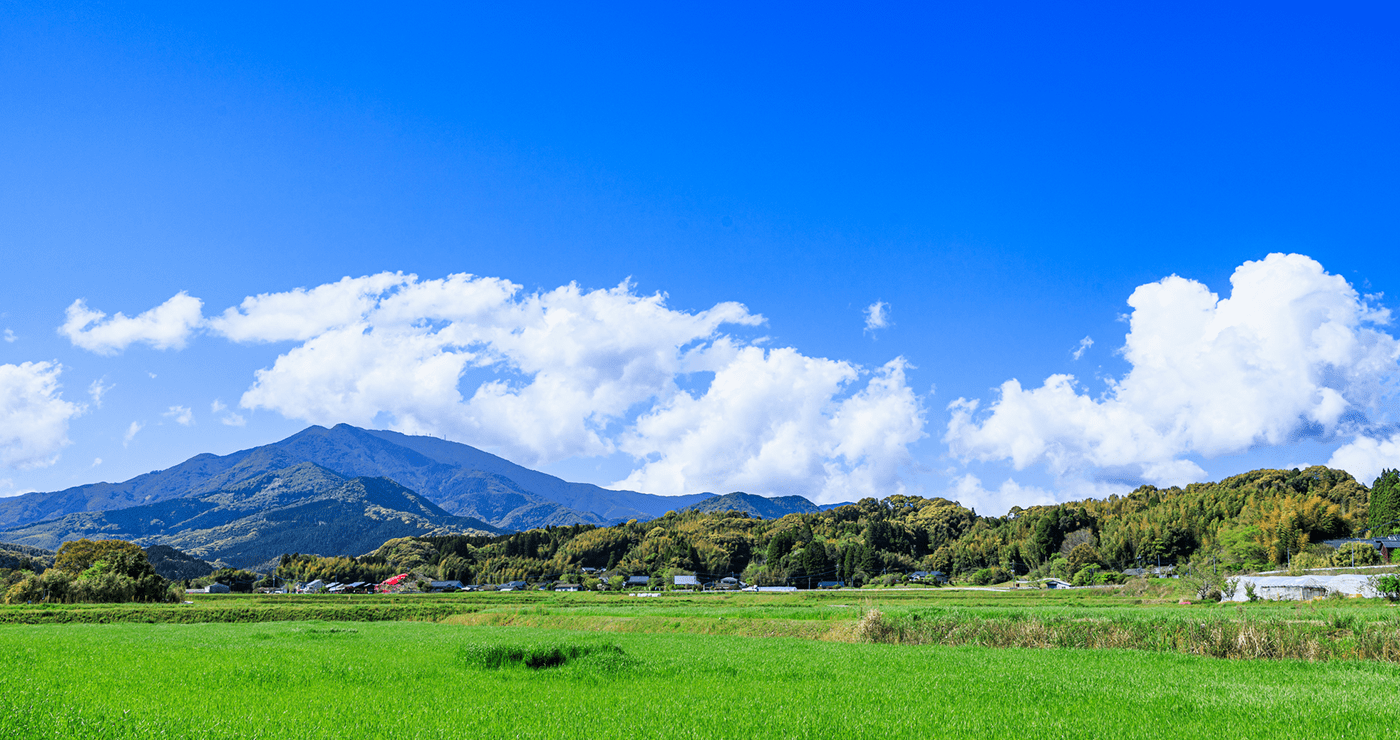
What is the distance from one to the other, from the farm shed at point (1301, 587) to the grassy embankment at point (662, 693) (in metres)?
51.2

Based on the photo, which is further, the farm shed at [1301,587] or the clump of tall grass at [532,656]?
the farm shed at [1301,587]

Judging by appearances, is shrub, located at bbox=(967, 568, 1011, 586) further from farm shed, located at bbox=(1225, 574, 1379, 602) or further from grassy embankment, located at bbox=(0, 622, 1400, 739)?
grassy embankment, located at bbox=(0, 622, 1400, 739)

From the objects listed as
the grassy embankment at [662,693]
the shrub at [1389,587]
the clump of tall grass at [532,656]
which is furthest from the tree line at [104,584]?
the shrub at [1389,587]

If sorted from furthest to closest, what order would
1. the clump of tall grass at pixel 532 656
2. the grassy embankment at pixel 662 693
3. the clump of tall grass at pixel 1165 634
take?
the clump of tall grass at pixel 1165 634, the clump of tall grass at pixel 532 656, the grassy embankment at pixel 662 693

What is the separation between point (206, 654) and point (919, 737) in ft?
95.5

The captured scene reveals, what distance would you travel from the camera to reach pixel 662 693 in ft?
69.3

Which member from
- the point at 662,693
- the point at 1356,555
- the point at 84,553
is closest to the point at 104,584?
the point at 84,553

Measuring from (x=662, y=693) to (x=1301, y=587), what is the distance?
7602 centimetres

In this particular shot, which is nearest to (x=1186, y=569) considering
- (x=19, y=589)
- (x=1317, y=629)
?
(x=1317, y=629)

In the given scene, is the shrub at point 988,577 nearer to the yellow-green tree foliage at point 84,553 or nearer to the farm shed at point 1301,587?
the farm shed at point 1301,587

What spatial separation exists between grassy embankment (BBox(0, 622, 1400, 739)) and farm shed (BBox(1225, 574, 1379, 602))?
51.2 m

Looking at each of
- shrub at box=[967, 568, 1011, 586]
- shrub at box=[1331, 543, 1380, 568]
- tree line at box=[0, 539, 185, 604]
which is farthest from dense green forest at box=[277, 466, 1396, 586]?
tree line at box=[0, 539, 185, 604]

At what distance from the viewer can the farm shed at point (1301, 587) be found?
2527 inches

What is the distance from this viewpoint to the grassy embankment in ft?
52.0
